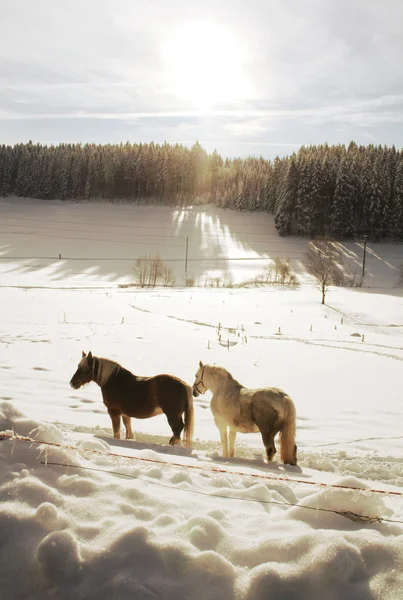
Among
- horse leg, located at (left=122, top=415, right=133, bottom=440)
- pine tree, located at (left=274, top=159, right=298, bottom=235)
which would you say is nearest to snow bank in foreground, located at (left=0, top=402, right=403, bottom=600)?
horse leg, located at (left=122, top=415, right=133, bottom=440)

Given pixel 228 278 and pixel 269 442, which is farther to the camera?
pixel 228 278

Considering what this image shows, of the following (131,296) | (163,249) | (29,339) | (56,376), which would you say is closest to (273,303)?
(131,296)

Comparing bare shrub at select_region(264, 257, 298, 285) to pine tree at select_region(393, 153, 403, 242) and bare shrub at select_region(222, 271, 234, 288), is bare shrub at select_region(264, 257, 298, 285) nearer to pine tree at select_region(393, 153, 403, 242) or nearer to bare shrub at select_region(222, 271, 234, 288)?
bare shrub at select_region(222, 271, 234, 288)

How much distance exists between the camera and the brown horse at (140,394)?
6883mm

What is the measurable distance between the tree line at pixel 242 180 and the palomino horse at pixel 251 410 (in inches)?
2848

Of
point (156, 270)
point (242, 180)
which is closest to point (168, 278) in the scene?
point (156, 270)

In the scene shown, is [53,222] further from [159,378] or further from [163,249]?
[159,378]

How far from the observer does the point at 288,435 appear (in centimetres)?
623

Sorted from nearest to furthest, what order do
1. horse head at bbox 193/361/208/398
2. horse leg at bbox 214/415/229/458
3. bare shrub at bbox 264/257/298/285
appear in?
horse leg at bbox 214/415/229/458 → horse head at bbox 193/361/208/398 → bare shrub at bbox 264/257/298/285

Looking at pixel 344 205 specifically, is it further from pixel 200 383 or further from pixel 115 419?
pixel 115 419

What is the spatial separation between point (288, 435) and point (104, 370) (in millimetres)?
3143

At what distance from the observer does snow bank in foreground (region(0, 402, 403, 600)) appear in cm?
263

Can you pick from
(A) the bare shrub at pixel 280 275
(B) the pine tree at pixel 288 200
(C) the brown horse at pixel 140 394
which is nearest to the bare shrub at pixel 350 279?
(A) the bare shrub at pixel 280 275

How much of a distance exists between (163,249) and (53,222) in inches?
1181
